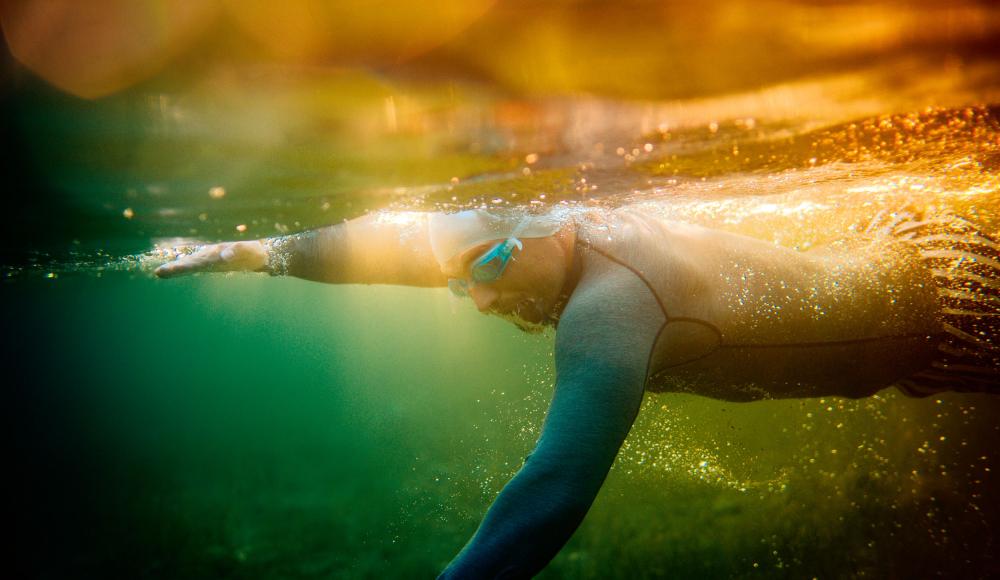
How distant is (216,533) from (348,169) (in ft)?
44.4

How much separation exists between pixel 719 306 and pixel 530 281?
44.3 inches

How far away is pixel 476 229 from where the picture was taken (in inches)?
136

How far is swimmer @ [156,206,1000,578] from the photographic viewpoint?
2.09 metres

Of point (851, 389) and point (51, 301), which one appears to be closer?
point (851, 389)

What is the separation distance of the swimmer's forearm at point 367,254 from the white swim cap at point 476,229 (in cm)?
29

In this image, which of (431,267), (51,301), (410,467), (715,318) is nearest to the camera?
(715,318)

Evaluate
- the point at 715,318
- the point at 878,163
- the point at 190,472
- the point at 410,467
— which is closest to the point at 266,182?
the point at 715,318

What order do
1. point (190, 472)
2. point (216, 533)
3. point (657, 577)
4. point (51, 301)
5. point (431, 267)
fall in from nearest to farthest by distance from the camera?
1. point (431, 267)
2. point (657, 577)
3. point (216, 533)
4. point (190, 472)
5. point (51, 301)

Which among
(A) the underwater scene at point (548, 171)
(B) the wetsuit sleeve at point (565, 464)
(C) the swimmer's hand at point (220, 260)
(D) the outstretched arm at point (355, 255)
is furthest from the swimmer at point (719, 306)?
→ (A) the underwater scene at point (548, 171)

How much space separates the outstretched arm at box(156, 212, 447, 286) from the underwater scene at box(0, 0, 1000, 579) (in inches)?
21.4

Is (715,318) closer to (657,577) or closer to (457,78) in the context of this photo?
(457,78)

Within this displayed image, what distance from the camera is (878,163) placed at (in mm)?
5473

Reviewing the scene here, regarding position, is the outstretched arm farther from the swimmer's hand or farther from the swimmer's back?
the swimmer's back

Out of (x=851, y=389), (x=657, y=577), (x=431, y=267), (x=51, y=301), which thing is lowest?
(x=657, y=577)
